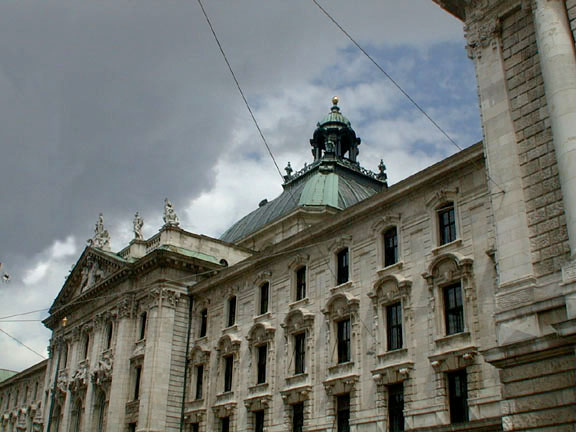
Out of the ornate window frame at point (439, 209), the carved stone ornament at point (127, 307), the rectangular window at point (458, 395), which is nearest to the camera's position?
the rectangular window at point (458, 395)

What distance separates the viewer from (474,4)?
69.0 feet

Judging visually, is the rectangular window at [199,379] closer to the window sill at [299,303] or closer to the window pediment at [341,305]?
the window sill at [299,303]

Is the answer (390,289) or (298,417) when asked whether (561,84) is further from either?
(298,417)

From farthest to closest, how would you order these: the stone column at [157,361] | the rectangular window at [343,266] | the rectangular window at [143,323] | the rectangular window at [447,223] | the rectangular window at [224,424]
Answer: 1. the rectangular window at [143,323]
2. the stone column at [157,361]
3. the rectangular window at [224,424]
4. the rectangular window at [343,266]
5. the rectangular window at [447,223]

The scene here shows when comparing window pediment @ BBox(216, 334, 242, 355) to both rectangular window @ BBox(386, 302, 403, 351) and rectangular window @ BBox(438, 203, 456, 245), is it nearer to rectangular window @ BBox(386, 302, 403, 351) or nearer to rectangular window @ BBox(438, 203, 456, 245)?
rectangular window @ BBox(386, 302, 403, 351)

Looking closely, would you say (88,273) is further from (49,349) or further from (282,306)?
(282,306)

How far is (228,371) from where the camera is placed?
121 feet

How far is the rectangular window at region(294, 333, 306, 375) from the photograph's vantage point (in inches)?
1264

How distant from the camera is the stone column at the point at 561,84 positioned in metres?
16.1

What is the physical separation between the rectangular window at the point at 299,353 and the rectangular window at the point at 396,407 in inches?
219

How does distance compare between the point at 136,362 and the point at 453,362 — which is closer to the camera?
the point at 453,362

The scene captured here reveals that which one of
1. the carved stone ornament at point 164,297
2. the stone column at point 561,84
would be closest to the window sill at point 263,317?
the carved stone ornament at point 164,297

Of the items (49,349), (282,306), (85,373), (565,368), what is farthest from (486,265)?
(49,349)

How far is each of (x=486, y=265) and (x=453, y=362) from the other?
3.58m
